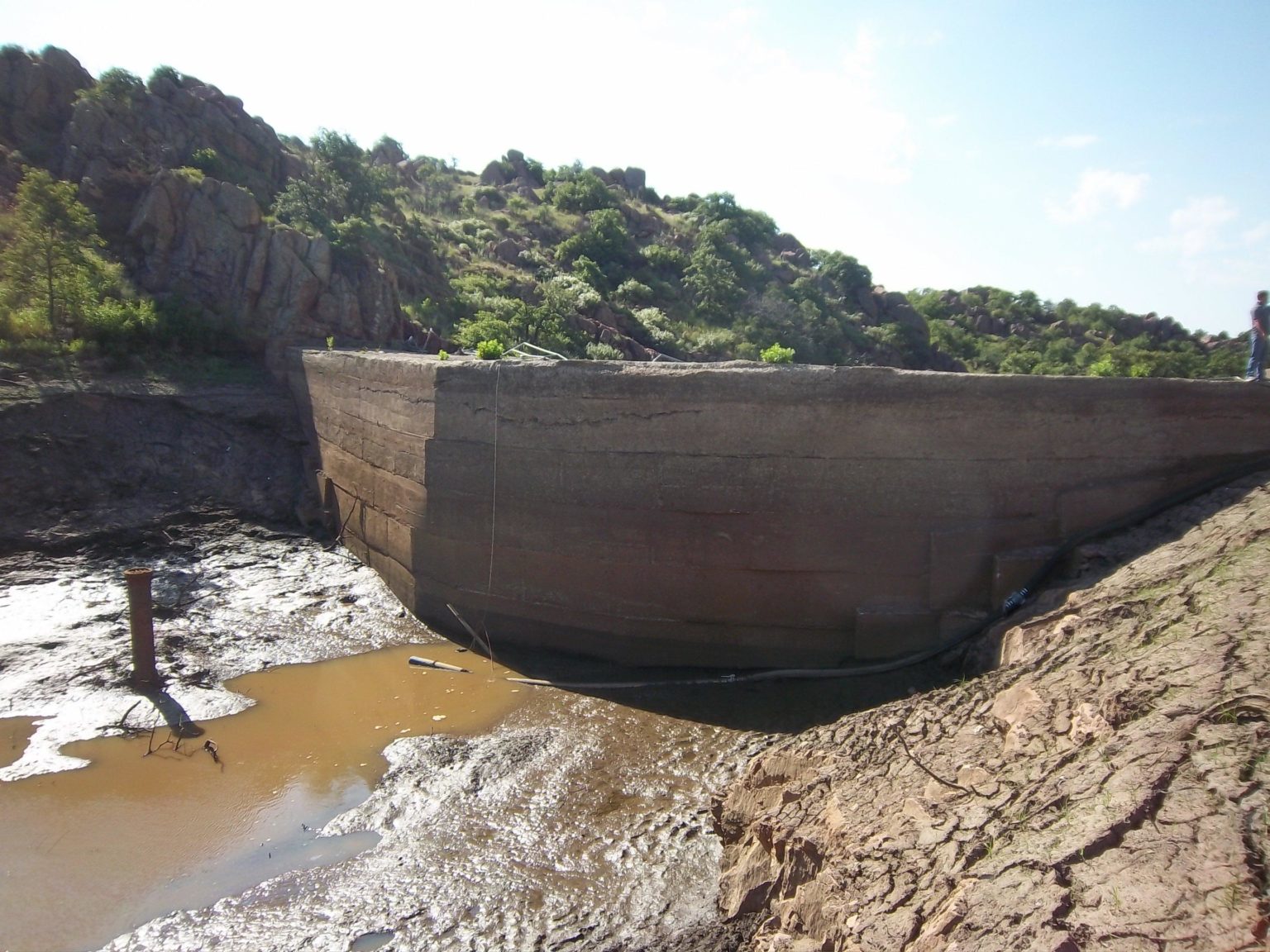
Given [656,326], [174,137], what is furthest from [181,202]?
[656,326]

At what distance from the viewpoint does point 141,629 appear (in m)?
7.56

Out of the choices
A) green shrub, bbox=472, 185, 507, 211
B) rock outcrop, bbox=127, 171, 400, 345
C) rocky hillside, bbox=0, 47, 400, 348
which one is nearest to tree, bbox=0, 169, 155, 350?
rocky hillside, bbox=0, 47, 400, 348

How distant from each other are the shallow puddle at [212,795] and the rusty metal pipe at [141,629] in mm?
359

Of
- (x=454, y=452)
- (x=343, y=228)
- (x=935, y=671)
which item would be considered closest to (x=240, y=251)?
(x=343, y=228)

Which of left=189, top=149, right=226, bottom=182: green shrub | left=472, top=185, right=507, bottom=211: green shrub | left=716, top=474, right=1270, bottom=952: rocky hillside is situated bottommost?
left=716, top=474, right=1270, bottom=952: rocky hillside

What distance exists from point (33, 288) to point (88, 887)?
454 inches

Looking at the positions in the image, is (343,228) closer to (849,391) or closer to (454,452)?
(454,452)

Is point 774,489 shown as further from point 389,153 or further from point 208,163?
point 389,153

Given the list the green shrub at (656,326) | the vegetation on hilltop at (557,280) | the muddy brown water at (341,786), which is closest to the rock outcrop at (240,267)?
the vegetation on hilltop at (557,280)

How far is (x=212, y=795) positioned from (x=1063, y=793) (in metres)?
5.49

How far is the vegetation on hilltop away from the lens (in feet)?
48.1

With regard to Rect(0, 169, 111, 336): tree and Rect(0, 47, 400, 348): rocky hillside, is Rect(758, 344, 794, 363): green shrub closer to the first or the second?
Rect(0, 47, 400, 348): rocky hillside

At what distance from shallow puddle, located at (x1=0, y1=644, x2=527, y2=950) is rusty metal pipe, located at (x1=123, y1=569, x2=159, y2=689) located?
359 mm

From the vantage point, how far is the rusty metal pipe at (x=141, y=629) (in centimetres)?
746
